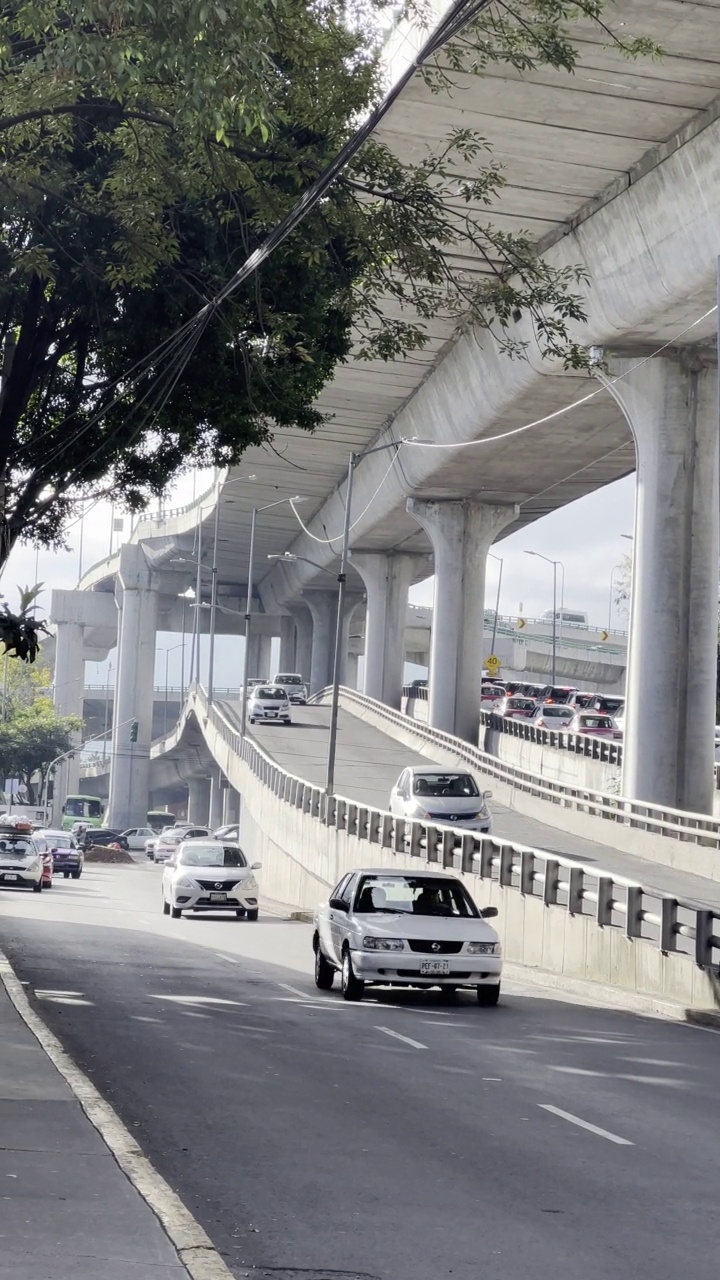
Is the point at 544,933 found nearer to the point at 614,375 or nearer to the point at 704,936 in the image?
the point at 704,936

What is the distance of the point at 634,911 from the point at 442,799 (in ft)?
65.6

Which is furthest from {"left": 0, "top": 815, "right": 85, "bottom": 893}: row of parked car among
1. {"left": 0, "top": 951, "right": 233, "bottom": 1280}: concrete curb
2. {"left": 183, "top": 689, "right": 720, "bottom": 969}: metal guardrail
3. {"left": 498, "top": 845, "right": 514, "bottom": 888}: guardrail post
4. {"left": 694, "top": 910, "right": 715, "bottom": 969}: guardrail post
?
{"left": 0, "top": 951, "right": 233, "bottom": 1280}: concrete curb

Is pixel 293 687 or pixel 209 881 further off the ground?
pixel 293 687

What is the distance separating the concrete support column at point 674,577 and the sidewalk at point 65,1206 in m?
28.4

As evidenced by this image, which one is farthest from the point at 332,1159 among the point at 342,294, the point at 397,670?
the point at 397,670

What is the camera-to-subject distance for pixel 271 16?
1134 centimetres

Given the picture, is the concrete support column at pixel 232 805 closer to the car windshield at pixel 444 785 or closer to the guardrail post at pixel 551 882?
the car windshield at pixel 444 785

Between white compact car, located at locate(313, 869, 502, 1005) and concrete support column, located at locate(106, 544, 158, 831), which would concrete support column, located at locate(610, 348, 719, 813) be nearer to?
white compact car, located at locate(313, 869, 502, 1005)

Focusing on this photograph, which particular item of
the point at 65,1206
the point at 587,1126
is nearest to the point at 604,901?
the point at 587,1126

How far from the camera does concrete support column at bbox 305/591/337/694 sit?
108 meters

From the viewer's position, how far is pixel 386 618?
84.6m

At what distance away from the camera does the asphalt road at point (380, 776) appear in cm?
3216

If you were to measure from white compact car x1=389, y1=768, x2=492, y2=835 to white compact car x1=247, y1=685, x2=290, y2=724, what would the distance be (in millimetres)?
34260

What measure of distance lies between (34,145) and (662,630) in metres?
23.3
